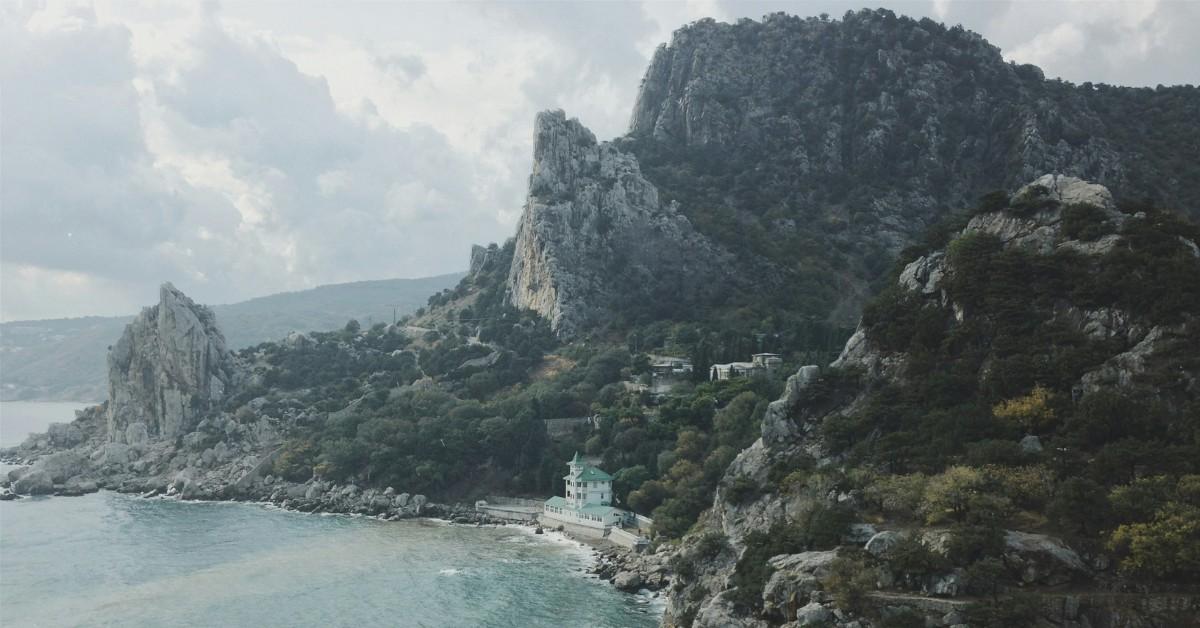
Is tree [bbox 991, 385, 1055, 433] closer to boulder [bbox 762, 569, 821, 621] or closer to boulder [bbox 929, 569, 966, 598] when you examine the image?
boulder [bbox 929, 569, 966, 598]

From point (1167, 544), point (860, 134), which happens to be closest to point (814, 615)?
point (1167, 544)

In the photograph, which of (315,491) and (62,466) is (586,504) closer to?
(315,491)

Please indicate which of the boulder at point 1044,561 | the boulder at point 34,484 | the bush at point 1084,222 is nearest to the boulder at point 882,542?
the boulder at point 1044,561

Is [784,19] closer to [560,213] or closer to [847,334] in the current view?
[560,213]

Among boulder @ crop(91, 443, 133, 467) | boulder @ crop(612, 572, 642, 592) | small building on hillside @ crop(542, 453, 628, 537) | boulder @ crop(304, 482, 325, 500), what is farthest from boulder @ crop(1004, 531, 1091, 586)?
boulder @ crop(91, 443, 133, 467)

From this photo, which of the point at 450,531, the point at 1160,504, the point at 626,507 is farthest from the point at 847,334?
the point at 1160,504
